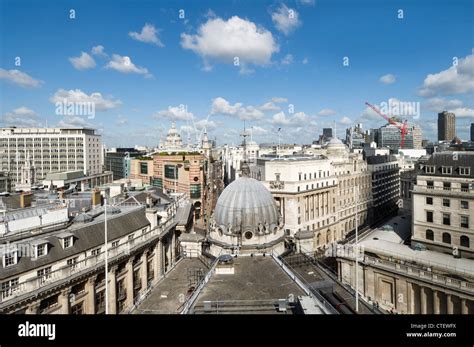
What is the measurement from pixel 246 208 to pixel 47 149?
316ft

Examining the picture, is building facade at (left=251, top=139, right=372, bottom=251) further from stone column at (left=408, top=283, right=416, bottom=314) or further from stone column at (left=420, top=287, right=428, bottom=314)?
stone column at (left=420, top=287, right=428, bottom=314)

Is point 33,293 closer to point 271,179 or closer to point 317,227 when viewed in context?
point 271,179

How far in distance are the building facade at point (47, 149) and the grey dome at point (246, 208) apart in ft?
282

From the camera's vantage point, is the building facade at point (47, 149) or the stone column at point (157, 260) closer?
the stone column at point (157, 260)

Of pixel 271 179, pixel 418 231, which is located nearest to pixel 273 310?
pixel 418 231

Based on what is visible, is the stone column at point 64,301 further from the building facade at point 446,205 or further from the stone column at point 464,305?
the building facade at point 446,205

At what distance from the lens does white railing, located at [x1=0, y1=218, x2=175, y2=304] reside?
15223 mm

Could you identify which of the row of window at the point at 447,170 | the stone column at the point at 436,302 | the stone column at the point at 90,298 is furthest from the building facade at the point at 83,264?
the row of window at the point at 447,170

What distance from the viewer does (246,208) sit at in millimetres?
22000

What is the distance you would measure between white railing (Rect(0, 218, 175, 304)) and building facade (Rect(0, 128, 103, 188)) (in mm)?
81943

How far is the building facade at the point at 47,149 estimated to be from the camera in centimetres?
9675

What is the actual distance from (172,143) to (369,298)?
9529 centimetres

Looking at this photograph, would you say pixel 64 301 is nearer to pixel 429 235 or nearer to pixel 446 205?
pixel 429 235
